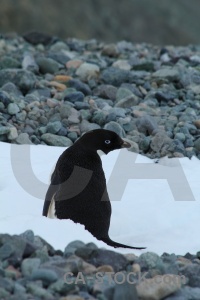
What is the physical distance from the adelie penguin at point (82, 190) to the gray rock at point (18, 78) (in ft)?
9.52

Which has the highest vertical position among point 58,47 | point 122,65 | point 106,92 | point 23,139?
point 58,47

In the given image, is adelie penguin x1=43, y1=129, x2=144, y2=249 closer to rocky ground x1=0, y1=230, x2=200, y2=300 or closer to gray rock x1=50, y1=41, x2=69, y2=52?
rocky ground x1=0, y1=230, x2=200, y2=300

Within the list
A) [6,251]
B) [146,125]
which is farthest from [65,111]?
[6,251]

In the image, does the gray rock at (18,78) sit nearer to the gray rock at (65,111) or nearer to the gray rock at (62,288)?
the gray rock at (65,111)

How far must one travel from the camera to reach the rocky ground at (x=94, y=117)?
3781 millimetres

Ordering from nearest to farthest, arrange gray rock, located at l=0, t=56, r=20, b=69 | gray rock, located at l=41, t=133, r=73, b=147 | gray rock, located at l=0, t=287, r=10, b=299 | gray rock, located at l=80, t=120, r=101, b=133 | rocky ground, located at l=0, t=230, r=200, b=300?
1. gray rock, located at l=0, t=287, r=10, b=299
2. rocky ground, located at l=0, t=230, r=200, b=300
3. gray rock, located at l=41, t=133, r=73, b=147
4. gray rock, located at l=80, t=120, r=101, b=133
5. gray rock, located at l=0, t=56, r=20, b=69

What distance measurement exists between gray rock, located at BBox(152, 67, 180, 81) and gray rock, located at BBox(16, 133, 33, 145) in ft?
7.69

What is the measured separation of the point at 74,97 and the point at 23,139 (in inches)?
46.7

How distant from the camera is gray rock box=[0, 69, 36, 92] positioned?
8.08 metres

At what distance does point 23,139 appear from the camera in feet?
22.3

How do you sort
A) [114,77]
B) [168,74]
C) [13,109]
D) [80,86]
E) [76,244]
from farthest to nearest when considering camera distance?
[168,74]
[114,77]
[80,86]
[13,109]
[76,244]

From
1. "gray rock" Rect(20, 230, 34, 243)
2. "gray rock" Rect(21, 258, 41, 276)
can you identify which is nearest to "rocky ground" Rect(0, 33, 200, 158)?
"gray rock" Rect(20, 230, 34, 243)

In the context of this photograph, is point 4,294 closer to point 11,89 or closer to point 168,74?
point 11,89

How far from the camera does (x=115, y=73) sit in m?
8.66
